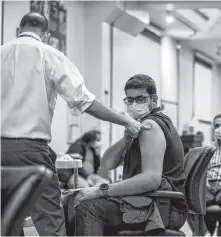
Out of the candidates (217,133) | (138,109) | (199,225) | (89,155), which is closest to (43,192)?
(138,109)

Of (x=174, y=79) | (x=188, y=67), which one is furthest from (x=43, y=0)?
(x=188, y=67)

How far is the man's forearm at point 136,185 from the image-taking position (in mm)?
2627

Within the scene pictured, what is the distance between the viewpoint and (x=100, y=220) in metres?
2.66

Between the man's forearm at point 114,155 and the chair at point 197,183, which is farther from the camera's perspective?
the chair at point 197,183

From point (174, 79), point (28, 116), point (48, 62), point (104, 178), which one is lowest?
point (104, 178)

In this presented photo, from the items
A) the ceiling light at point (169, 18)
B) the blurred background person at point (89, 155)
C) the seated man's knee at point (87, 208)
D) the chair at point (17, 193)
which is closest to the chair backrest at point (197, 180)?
the seated man's knee at point (87, 208)

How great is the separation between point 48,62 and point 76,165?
900mm

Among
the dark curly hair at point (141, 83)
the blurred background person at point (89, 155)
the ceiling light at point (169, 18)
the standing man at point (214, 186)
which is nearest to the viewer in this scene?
the dark curly hair at point (141, 83)

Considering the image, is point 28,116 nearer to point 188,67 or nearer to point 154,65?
point 154,65

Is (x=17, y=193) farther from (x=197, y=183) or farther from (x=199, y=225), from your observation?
(x=199, y=225)

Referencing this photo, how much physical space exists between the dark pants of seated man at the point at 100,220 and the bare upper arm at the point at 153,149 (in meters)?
0.24

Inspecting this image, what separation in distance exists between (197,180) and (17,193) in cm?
197

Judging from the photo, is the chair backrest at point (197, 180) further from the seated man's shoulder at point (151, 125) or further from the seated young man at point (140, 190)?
the seated man's shoulder at point (151, 125)

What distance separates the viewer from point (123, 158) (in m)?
2.98
